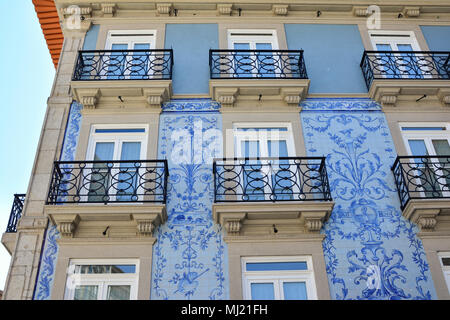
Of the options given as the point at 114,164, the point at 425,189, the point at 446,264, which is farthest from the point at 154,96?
the point at 446,264

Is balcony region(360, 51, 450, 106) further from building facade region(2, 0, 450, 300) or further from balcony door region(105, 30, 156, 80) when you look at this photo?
balcony door region(105, 30, 156, 80)

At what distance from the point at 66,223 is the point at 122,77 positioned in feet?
12.7

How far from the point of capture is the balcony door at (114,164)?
9.09 meters

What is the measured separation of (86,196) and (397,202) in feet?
18.3

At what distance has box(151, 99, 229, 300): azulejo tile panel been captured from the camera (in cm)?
812

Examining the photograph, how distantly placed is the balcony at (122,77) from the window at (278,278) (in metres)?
3.93

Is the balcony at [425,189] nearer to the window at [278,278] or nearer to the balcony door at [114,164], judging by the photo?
the window at [278,278]

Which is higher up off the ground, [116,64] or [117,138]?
[116,64]

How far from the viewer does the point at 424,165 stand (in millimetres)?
9703

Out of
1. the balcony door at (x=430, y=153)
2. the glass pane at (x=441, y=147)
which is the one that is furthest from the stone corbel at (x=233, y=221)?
the glass pane at (x=441, y=147)

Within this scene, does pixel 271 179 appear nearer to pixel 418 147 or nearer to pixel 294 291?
pixel 294 291

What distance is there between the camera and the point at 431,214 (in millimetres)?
8703

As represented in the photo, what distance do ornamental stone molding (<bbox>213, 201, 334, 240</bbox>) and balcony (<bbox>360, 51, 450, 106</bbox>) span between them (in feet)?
10.8

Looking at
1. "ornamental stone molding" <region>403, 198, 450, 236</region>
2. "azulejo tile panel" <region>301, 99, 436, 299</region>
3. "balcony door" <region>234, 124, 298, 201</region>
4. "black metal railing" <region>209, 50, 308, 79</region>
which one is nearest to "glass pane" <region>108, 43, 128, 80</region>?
"black metal railing" <region>209, 50, 308, 79</region>
